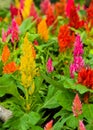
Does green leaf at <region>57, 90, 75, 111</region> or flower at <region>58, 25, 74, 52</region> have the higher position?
flower at <region>58, 25, 74, 52</region>

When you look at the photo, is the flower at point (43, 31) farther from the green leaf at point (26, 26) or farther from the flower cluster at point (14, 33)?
the flower cluster at point (14, 33)

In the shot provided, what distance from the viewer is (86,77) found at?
3127 mm

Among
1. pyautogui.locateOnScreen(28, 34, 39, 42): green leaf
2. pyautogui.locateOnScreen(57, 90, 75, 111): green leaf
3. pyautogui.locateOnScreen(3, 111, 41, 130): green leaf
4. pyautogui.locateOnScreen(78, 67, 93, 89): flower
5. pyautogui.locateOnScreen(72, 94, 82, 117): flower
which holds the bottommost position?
pyautogui.locateOnScreen(3, 111, 41, 130): green leaf

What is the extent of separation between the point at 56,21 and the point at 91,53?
1163 millimetres

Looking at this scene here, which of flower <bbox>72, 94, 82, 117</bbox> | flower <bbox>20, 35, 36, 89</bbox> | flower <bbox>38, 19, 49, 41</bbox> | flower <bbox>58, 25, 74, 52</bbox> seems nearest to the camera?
flower <bbox>72, 94, 82, 117</bbox>

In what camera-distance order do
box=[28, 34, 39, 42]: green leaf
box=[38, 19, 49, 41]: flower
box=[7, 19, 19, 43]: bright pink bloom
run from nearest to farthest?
box=[7, 19, 19, 43]: bright pink bloom, box=[28, 34, 39, 42]: green leaf, box=[38, 19, 49, 41]: flower

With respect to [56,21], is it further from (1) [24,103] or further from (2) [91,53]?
(1) [24,103]

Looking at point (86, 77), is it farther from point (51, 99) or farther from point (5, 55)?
point (5, 55)

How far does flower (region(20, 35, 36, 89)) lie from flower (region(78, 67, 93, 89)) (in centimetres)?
34

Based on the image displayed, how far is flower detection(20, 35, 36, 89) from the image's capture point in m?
3.18

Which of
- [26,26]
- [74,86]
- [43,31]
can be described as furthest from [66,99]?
[26,26]

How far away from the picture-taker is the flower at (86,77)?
123 inches

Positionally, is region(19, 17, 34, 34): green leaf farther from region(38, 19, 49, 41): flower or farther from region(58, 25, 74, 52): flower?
region(58, 25, 74, 52): flower

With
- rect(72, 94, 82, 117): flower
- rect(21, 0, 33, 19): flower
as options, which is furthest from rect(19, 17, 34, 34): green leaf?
rect(72, 94, 82, 117): flower
